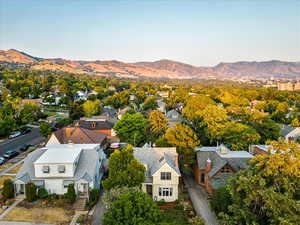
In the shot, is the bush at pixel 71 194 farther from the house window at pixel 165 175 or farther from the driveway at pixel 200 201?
the driveway at pixel 200 201

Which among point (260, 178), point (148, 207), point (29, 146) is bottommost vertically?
point (29, 146)

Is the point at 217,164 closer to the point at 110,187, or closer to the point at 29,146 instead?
the point at 110,187

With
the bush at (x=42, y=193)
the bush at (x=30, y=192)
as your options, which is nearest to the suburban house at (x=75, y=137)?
the bush at (x=42, y=193)

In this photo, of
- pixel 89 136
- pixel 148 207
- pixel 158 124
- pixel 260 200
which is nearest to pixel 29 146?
pixel 89 136

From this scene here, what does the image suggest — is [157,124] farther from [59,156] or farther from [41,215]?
[41,215]

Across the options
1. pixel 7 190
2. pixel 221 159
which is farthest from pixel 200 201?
pixel 7 190

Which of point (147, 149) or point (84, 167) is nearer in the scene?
point (84, 167)
